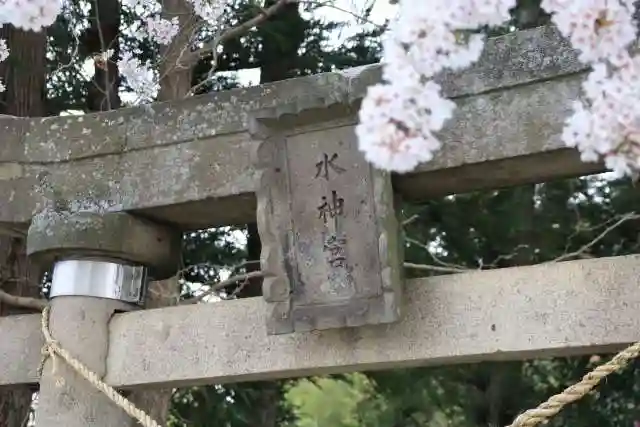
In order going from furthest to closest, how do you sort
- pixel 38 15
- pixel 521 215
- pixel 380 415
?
pixel 380 415
pixel 521 215
pixel 38 15

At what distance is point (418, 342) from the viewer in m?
1.68

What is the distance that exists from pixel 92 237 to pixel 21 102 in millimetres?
1855

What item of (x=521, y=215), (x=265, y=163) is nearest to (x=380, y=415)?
(x=521, y=215)

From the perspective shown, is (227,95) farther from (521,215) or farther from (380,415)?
(380,415)

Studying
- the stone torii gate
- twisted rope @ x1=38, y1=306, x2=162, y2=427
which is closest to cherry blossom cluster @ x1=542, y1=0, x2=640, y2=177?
the stone torii gate

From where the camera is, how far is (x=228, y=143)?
187 cm

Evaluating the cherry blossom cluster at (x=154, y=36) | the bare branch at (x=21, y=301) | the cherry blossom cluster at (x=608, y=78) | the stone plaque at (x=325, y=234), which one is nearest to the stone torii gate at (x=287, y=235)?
the stone plaque at (x=325, y=234)

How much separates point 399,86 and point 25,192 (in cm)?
121

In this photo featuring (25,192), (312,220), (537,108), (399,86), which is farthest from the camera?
(25,192)

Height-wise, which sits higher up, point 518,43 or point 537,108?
point 518,43

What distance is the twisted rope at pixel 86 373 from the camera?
1.78 metres

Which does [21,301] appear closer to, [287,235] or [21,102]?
[21,102]

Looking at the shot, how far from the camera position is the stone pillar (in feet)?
6.29

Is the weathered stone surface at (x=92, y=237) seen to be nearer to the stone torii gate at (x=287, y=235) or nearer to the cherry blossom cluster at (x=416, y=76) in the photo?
the stone torii gate at (x=287, y=235)
